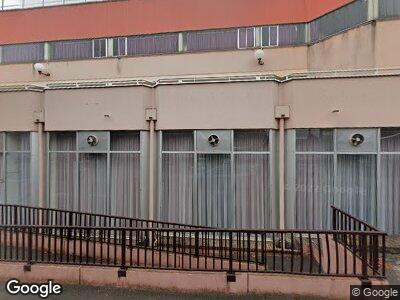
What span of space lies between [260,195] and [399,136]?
349 cm

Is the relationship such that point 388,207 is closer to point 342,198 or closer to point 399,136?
point 342,198

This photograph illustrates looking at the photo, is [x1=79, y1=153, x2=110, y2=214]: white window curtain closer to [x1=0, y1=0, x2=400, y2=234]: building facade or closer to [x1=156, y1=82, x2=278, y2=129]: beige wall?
Result: [x1=0, y1=0, x2=400, y2=234]: building facade

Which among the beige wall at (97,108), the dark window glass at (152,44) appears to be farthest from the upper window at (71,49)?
the beige wall at (97,108)

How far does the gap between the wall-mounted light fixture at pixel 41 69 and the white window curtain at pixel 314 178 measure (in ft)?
44.0

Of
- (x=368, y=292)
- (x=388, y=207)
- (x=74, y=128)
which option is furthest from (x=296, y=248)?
(x=74, y=128)

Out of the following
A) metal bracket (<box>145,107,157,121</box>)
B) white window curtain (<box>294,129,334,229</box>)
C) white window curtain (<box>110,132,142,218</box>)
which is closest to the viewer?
white window curtain (<box>294,129,334,229</box>)

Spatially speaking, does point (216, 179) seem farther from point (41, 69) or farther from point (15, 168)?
point (41, 69)

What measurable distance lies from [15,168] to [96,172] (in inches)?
98.6

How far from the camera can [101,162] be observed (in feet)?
32.4

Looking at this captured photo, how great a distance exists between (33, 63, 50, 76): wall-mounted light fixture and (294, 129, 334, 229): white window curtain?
13.4 m

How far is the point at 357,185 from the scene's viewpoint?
28.2 feet

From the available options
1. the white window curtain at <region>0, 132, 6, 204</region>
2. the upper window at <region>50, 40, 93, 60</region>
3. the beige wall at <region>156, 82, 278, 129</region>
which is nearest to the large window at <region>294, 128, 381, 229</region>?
the beige wall at <region>156, 82, 278, 129</region>

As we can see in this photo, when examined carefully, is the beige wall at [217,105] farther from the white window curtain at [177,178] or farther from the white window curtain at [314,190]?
the white window curtain at [314,190]

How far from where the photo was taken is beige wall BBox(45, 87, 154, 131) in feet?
31.2
